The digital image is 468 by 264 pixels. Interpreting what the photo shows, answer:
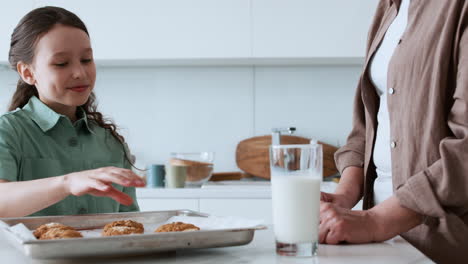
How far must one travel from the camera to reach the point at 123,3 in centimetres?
286

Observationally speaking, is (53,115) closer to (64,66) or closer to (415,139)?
(64,66)

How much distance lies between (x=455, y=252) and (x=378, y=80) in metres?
0.41

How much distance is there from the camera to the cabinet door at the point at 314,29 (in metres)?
2.81

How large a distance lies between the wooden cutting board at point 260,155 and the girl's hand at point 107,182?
7.03 feet

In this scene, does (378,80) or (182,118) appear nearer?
(378,80)

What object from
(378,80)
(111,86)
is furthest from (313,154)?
(111,86)

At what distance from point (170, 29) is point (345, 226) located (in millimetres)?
2017

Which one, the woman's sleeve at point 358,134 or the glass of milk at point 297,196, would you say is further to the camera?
the woman's sleeve at point 358,134

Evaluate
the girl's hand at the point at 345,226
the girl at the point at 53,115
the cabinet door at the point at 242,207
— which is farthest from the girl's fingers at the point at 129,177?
the cabinet door at the point at 242,207

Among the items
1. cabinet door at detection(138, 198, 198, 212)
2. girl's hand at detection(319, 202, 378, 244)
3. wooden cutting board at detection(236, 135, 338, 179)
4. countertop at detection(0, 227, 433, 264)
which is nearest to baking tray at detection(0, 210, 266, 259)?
countertop at detection(0, 227, 433, 264)

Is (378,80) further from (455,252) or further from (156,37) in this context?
(156,37)

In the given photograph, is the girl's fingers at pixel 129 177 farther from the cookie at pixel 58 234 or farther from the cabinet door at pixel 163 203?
the cabinet door at pixel 163 203

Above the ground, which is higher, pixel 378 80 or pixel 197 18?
pixel 197 18

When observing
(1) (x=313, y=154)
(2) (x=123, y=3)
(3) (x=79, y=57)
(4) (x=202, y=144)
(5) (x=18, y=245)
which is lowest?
(4) (x=202, y=144)
